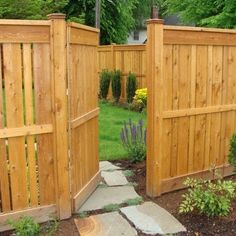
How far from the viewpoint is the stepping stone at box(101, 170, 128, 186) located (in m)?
5.10

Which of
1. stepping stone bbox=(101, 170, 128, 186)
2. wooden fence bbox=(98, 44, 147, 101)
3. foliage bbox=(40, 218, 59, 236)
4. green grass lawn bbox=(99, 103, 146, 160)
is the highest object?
wooden fence bbox=(98, 44, 147, 101)

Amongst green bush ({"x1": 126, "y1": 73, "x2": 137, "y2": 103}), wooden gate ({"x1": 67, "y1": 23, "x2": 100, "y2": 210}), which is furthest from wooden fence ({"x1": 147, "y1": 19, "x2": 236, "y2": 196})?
green bush ({"x1": 126, "y1": 73, "x2": 137, "y2": 103})

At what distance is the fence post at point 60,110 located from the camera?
3.73 m

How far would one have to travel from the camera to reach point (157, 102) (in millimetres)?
4457

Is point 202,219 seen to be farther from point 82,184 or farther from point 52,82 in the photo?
point 52,82

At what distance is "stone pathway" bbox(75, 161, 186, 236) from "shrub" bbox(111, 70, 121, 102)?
8.27 meters

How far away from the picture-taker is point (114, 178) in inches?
207

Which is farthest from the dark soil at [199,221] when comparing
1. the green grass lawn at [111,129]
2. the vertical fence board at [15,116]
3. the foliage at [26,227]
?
the green grass lawn at [111,129]

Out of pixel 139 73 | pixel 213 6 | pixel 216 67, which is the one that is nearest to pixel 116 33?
pixel 213 6

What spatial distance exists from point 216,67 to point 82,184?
217 cm

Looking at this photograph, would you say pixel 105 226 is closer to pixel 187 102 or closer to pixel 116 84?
pixel 187 102

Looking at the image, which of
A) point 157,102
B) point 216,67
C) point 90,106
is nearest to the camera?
point 157,102

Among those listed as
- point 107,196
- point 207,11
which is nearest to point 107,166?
point 107,196

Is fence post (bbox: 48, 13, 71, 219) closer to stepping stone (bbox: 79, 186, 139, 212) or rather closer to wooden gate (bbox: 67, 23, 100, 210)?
wooden gate (bbox: 67, 23, 100, 210)
